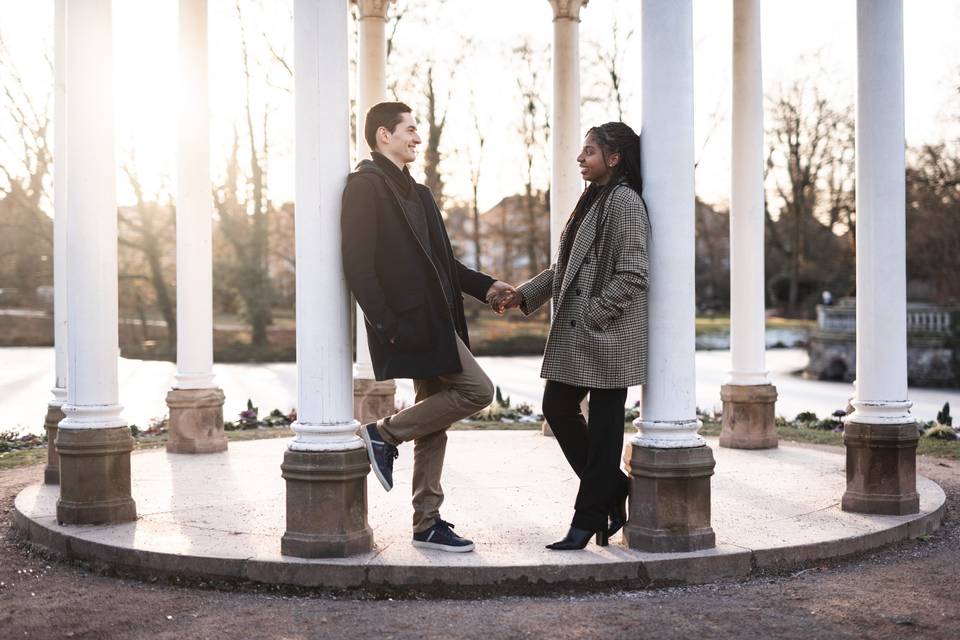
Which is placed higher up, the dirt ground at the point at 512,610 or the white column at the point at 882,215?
the white column at the point at 882,215

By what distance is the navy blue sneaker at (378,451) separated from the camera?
5.59 m

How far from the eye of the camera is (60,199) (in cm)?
816

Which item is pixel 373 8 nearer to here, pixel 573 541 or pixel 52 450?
pixel 52 450

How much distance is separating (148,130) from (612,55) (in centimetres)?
1826

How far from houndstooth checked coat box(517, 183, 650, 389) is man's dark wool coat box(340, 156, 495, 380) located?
69cm

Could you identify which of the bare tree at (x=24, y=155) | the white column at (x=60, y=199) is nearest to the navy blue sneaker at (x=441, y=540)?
the white column at (x=60, y=199)

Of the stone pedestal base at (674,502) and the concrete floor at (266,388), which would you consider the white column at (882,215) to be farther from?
the concrete floor at (266,388)

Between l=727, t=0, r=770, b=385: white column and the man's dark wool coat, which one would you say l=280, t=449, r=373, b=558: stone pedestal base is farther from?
l=727, t=0, r=770, b=385: white column

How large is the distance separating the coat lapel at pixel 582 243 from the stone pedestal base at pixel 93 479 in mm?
3332

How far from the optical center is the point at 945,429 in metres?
12.2

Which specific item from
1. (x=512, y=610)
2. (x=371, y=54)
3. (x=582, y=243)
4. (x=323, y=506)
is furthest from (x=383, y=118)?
(x=371, y=54)

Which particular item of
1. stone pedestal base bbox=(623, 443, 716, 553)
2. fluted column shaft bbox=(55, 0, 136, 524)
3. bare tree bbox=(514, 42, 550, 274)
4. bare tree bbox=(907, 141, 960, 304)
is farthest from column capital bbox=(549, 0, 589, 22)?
bare tree bbox=(907, 141, 960, 304)

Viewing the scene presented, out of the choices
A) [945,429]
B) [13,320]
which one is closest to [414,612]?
[945,429]

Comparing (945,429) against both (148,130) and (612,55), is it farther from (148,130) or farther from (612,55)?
(612,55)
